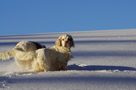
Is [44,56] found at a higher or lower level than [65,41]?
lower

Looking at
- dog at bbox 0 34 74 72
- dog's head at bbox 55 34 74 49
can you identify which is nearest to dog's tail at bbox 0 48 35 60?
dog at bbox 0 34 74 72

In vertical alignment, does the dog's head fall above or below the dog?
above

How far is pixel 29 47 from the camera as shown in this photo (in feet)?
13.2

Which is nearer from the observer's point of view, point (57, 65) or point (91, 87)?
point (91, 87)

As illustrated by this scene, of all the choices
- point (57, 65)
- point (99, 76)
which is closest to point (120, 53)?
point (57, 65)

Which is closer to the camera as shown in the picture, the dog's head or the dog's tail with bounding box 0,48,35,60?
the dog's tail with bounding box 0,48,35,60

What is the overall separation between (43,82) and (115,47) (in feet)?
12.2

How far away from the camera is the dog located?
3.65 m

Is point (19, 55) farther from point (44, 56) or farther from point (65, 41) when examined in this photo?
point (65, 41)

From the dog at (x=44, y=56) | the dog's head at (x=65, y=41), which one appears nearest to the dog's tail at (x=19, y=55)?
the dog at (x=44, y=56)

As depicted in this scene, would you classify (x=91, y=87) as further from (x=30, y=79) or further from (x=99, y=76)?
(x=30, y=79)

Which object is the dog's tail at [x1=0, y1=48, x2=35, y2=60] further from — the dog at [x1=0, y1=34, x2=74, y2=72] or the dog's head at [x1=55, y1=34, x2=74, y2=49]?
the dog's head at [x1=55, y1=34, x2=74, y2=49]

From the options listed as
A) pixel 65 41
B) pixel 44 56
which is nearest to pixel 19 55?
pixel 44 56

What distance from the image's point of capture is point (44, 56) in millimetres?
3635
